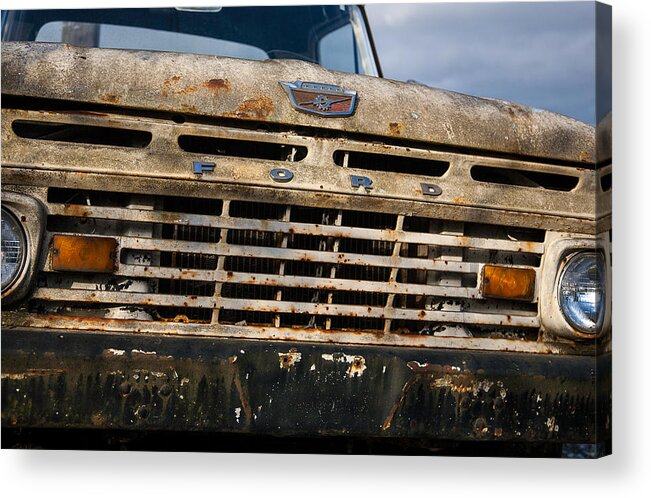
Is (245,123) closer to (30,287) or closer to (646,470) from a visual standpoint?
(30,287)

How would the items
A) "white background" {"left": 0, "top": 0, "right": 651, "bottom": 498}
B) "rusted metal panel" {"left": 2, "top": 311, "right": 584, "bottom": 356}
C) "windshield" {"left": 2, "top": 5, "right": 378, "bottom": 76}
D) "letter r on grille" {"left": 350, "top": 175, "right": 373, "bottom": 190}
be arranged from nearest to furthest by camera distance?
"rusted metal panel" {"left": 2, "top": 311, "right": 584, "bottom": 356}
"letter r on grille" {"left": 350, "top": 175, "right": 373, "bottom": 190}
"white background" {"left": 0, "top": 0, "right": 651, "bottom": 498}
"windshield" {"left": 2, "top": 5, "right": 378, "bottom": 76}

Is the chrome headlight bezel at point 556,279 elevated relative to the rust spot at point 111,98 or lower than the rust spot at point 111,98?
lower

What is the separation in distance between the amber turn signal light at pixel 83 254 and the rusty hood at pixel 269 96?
0.45m

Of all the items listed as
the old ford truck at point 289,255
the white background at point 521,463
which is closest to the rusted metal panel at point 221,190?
the old ford truck at point 289,255

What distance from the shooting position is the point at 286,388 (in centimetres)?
286

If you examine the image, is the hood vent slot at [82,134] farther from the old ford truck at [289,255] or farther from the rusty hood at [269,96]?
the rusty hood at [269,96]

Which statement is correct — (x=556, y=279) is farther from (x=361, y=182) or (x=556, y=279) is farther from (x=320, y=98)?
(x=320, y=98)

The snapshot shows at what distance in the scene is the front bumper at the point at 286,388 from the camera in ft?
9.00

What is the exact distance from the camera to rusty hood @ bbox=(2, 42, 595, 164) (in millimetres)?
2811

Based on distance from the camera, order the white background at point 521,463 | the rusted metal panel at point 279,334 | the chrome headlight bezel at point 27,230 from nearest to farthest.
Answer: the chrome headlight bezel at point 27,230
the rusted metal panel at point 279,334
the white background at point 521,463

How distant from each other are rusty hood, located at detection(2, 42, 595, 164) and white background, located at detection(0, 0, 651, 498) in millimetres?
319

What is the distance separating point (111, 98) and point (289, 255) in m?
0.77

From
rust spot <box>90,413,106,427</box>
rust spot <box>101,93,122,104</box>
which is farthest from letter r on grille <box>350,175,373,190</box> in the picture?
rust spot <box>90,413,106,427</box>

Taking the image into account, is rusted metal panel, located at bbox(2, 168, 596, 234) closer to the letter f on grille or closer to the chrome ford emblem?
the letter f on grille
